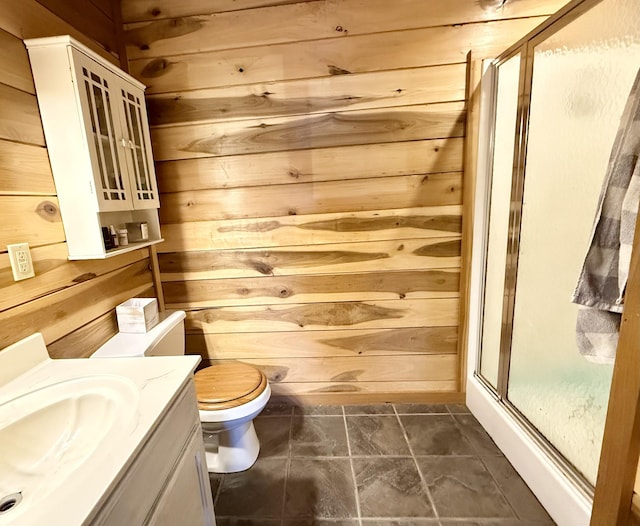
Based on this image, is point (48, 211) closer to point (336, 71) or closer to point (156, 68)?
point (156, 68)

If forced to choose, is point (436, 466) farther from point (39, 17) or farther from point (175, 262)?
point (39, 17)

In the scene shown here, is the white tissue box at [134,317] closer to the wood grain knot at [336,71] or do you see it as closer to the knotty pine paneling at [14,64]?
the knotty pine paneling at [14,64]

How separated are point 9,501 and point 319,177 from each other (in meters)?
1.54

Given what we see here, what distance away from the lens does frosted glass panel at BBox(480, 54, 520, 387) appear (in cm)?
149

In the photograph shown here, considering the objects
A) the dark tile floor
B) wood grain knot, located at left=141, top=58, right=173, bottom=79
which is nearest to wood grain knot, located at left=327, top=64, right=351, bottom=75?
wood grain knot, located at left=141, top=58, right=173, bottom=79

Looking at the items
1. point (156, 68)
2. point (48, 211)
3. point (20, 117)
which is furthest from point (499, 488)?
point (156, 68)

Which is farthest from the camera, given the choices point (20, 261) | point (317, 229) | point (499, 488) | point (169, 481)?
point (317, 229)

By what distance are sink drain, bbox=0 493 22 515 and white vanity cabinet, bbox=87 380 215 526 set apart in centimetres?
25

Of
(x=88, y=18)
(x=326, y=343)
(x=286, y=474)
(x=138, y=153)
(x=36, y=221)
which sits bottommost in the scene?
(x=286, y=474)

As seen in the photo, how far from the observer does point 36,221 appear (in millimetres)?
1102

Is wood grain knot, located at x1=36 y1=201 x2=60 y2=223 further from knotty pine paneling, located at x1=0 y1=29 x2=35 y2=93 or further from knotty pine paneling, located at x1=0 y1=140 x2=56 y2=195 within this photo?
knotty pine paneling, located at x1=0 y1=29 x2=35 y2=93

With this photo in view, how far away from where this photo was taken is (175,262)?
1.84 metres

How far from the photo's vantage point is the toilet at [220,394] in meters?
1.34

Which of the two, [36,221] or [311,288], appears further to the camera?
[311,288]
